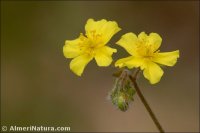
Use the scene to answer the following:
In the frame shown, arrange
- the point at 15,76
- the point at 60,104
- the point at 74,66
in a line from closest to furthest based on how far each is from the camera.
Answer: the point at 74,66
the point at 60,104
the point at 15,76

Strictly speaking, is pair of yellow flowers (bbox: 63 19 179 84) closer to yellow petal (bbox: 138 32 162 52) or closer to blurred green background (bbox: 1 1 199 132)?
yellow petal (bbox: 138 32 162 52)

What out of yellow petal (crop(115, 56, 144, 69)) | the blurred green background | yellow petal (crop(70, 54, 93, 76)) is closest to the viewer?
yellow petal (crop(115, 56, 144, 69))

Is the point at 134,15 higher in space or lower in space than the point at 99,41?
higher

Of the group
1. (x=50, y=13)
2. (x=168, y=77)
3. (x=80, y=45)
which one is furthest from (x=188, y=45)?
(x=80, y=45)

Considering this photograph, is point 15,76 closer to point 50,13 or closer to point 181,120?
point 50,13

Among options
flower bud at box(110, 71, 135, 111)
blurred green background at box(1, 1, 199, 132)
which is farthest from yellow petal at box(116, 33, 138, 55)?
blurred green background at box(1, 1, 199, 132)

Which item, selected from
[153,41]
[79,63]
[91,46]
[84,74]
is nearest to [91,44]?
[91,46]
